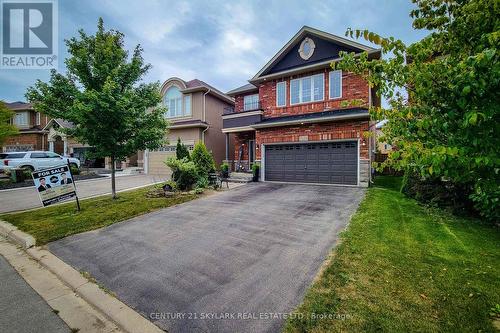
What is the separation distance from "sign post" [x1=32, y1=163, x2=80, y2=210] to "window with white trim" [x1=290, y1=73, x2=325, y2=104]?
12.2 m

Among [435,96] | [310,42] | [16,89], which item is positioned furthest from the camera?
[16,89]

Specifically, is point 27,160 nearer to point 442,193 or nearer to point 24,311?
point 24,311

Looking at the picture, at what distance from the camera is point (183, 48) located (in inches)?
813

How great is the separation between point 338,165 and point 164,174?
1477cm

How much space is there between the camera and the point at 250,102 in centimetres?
1848

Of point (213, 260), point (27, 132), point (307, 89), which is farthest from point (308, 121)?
point (27, 132)

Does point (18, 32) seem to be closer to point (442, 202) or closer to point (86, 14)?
point (86, 14)

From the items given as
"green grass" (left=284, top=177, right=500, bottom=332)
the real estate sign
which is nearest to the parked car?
the real estate sign

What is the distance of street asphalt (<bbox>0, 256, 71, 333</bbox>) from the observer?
2.75 metres

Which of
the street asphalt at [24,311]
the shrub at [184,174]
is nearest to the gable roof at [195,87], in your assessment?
the shrub at [184,174]

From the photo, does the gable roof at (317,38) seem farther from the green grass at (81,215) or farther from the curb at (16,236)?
the curb at (16,236)

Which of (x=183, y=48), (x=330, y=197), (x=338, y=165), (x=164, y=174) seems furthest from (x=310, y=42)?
(x=164, y=174)

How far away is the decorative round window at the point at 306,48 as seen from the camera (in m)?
13.8

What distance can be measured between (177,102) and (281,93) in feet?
33.8
